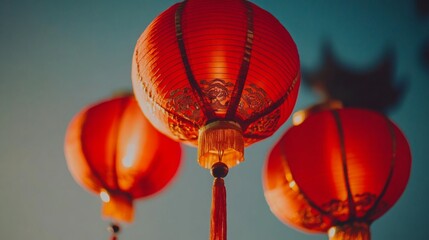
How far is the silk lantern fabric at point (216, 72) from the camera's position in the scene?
1.85 m

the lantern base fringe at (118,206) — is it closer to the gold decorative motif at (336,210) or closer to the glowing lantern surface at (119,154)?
the glowing lantern surface at (119,154)

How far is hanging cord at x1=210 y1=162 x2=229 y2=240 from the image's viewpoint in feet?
6.01

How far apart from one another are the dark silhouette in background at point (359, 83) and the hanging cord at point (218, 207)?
1.48m

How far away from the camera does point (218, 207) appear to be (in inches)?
73.9

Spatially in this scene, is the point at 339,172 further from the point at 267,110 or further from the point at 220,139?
the point at 220,139

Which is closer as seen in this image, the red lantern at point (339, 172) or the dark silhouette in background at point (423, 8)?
the red lantern at point (339, 172)

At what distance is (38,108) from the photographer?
11.8ft

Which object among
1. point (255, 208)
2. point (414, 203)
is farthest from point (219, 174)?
point (414, 203)

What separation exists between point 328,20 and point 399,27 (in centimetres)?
44

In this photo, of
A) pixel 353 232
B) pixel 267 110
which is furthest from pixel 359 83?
pixel 267 110

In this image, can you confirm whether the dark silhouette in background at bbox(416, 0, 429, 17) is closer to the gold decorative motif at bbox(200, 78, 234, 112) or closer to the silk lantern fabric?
the silk lantern fabric

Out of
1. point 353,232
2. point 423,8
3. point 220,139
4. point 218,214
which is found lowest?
point 218,214

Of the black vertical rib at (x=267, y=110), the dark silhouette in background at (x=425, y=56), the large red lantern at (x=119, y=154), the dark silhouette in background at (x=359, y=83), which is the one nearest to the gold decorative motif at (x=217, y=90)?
the black vertical rib at (x=267, y=110)

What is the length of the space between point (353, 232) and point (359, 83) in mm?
1239
